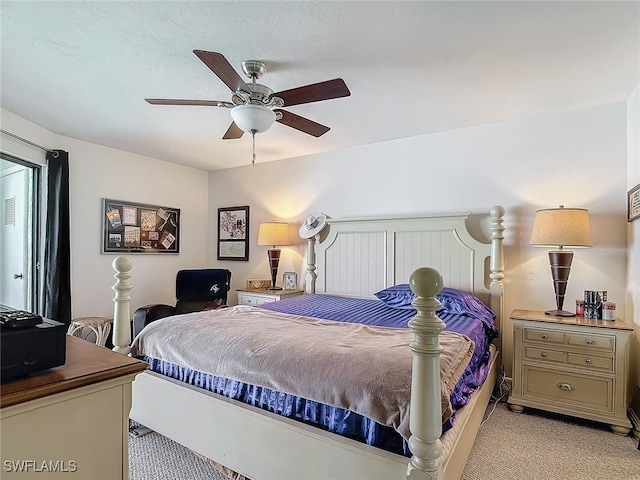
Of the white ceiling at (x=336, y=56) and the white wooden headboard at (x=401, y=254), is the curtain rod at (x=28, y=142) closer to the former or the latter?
the white ceiling at (x=336, y=56)

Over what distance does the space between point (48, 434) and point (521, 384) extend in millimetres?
2837

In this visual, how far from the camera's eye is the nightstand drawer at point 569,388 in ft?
7.66

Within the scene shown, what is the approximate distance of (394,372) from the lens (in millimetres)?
1382

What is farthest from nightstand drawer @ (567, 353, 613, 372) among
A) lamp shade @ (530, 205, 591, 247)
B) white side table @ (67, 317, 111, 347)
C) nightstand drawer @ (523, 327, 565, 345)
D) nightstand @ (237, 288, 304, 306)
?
white side table @ (67, 317, 111, 347)

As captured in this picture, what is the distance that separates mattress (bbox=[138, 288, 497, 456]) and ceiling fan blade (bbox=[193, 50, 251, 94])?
5.09 feet

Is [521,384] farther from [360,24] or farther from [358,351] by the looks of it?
[360,24]

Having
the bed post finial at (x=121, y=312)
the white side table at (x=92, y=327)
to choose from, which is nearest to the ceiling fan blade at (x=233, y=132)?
the bed post finial at (x=121, y=312)

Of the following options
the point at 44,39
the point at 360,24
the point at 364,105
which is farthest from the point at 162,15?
the point at 364,105

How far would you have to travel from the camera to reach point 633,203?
2.45 m

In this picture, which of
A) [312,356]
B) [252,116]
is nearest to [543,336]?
[312,356]

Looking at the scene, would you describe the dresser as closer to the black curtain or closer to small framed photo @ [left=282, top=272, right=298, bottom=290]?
the black curtain

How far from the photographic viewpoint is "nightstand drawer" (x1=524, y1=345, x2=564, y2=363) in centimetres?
248

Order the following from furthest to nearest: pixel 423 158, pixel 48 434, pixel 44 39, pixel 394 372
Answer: pixel 423 158 → pixel 44 39 → pixel 394 372 → pixel 48 434

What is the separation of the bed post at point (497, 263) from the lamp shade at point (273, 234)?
2202mm
